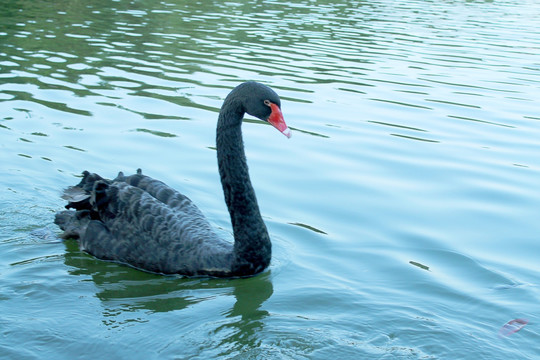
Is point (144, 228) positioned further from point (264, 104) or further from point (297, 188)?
point (297, 188)

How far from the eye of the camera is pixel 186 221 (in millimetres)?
5383

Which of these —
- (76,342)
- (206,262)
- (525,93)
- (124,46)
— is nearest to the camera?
(76,342)

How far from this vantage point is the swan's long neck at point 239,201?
16.9ft

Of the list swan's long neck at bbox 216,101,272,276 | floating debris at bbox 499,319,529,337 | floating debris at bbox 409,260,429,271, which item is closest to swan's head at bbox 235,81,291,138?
swan's long neck at bbox 216,101,272,276

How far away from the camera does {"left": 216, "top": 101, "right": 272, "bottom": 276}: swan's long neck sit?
203 inches

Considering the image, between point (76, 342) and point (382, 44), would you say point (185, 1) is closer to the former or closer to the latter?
point (382, 44)

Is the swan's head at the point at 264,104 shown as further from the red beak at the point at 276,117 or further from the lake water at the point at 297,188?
the lake water at the point at 297,188

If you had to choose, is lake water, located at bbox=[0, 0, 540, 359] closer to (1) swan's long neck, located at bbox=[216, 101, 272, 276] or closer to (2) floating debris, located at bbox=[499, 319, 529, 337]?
(2) floating debris, located at bbox=[499, 319, 529, 337]

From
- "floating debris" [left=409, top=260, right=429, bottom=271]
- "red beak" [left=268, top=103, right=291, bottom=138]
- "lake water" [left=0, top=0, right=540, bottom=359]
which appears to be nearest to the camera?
"lake water" [left=0, top=0, right=540, bottom=359]

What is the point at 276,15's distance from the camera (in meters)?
Answer: 19.6

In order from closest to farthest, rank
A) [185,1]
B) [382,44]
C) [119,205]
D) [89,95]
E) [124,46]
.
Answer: [119,205] < [89,95] < [124,46] < [382,44] < [185,1]

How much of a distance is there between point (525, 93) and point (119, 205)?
8.15m

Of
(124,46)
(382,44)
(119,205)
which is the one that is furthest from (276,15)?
(119,205)

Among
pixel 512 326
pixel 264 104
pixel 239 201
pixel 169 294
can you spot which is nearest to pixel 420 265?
pixel 512 326
